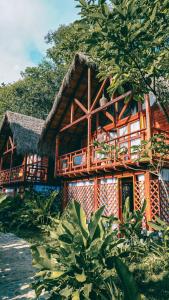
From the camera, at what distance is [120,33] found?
323 centimetres

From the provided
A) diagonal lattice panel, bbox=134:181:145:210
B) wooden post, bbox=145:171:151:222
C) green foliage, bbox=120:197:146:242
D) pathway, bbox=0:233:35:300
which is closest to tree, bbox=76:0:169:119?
green foliage, bbox=120:197:146:242

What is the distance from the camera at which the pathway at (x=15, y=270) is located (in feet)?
16.1

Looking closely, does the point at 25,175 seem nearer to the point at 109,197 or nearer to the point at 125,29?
the point at 109,197

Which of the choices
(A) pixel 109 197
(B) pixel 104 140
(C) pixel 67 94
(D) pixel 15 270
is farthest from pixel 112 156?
(C) pixel 67 94

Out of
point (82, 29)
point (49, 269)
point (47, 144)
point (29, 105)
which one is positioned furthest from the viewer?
point (29, 105)

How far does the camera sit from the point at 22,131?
58.0 feet

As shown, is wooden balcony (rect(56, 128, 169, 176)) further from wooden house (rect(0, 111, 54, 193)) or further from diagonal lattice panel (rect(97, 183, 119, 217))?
wooden house (rect(0, 111, 54, 193))

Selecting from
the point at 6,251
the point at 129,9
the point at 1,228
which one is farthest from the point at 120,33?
the point at 1,228

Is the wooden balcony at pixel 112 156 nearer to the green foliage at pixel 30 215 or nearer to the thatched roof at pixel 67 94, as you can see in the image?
the thatched roof at pixel 67 94

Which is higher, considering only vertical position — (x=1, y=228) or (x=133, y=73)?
(x=133, y=73)

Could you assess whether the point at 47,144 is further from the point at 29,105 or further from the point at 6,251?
the point at 29,105

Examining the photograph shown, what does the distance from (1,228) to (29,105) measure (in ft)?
90.6

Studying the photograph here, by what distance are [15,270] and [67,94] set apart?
9051 mm

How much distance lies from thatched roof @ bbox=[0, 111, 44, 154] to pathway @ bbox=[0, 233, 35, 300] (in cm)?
817
